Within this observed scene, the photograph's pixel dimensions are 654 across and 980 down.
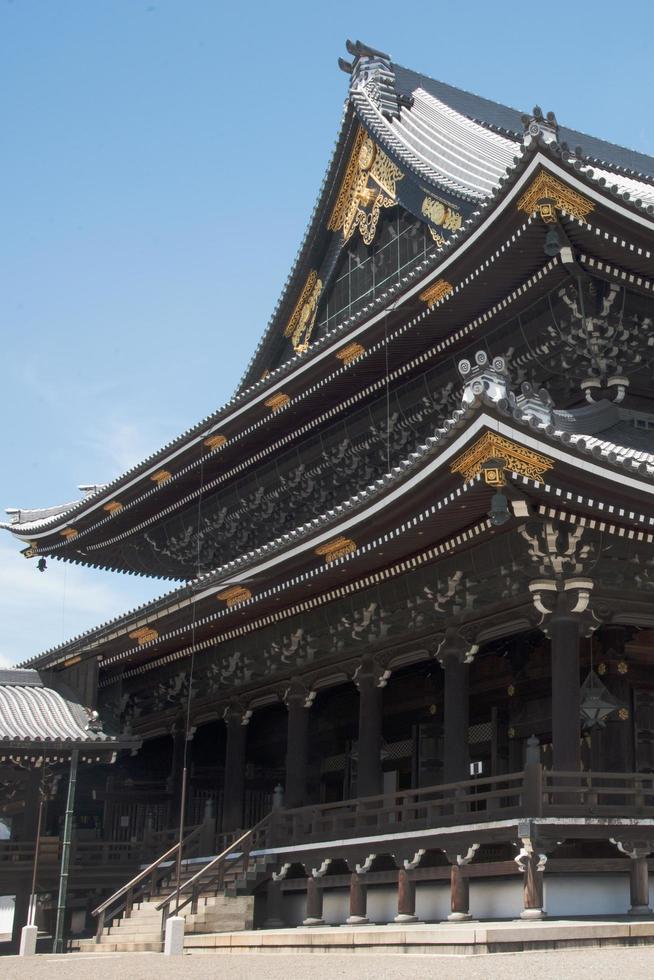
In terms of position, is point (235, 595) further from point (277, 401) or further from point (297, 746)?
point (277, 401)

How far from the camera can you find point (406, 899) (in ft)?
66.5

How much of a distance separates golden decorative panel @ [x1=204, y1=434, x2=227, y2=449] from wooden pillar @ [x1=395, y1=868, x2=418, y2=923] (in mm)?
12066

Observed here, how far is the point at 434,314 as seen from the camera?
23.3 metres

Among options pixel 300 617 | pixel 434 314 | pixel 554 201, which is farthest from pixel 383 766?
pixel 554 201

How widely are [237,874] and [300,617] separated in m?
5.16

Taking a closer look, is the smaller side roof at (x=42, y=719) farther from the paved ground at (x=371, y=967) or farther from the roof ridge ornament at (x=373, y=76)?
the roof ridge ornament at (x=373, y=76)

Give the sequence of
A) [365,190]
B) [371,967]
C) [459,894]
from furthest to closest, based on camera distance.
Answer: [365,190] < [459,894] < [371,967]

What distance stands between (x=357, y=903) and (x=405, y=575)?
224 inches

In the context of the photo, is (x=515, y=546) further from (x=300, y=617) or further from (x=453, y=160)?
(x=453, y=160)

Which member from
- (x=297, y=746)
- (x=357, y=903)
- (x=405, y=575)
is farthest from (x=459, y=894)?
(x=297, y=746)

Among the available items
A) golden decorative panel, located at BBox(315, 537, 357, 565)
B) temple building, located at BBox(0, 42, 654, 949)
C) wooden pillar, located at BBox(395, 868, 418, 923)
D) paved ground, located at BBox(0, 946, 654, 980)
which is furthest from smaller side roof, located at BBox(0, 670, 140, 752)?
wooden pillar, located at BBox(395, 868, 418, 923)

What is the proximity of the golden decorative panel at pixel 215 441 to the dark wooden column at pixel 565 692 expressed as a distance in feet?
39.2

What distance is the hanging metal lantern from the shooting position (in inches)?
806

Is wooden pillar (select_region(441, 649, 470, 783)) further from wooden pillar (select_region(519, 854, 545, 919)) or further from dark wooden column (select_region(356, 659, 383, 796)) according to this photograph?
wooden pillar (select_region(519, 854, 545, 919))
